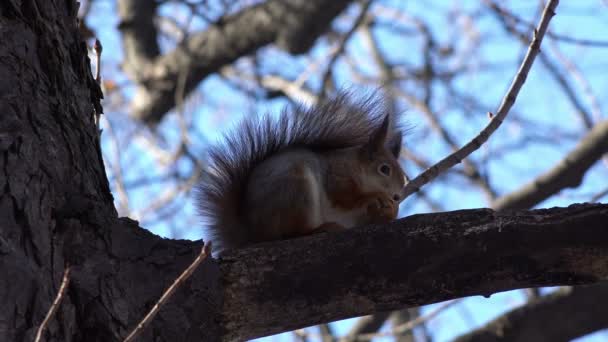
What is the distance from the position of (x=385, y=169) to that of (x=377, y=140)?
12cm

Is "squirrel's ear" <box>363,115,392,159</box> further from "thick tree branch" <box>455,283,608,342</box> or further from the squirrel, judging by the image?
"thick tree branch" <box>455,283,608,342</box>

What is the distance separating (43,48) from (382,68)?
4.79 m

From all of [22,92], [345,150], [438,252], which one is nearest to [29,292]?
[22,92]

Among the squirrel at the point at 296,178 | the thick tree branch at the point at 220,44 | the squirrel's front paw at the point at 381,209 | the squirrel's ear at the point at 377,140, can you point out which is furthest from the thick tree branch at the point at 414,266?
the thick tree branch at the point at 220,44

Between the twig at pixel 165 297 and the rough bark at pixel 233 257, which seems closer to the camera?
the twig at pixel 165 297

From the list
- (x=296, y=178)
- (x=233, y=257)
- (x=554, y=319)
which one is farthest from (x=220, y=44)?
(x=233, y=257)

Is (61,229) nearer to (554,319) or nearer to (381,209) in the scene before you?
(381,209)

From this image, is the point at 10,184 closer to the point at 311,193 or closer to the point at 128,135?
the point at 311,193

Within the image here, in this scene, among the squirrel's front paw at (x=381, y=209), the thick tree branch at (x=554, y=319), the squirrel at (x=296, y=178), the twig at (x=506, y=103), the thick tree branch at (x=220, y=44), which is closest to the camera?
the twig at (x=506, y=103)

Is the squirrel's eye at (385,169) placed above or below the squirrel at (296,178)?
above

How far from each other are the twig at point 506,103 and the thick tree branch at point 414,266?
50cm

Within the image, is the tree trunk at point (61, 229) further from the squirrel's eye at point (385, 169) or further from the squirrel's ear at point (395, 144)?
the squirrel's ear at point (395, 144)

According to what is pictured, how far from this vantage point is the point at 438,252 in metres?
1.75

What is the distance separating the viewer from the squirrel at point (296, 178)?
2.39 m
